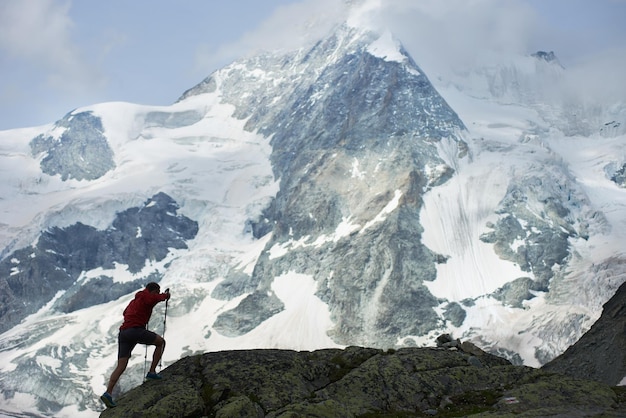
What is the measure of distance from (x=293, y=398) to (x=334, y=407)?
2136 millimetres

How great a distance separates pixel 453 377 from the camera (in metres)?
29.3

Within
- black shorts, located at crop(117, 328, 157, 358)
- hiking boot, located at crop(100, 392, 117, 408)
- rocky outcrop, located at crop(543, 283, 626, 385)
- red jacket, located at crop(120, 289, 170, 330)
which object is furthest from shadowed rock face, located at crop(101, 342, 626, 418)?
rocky outcrop, located at crop(543, 283, 626, 385)

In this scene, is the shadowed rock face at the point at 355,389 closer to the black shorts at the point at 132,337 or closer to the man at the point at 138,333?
the man at the point at 138,333

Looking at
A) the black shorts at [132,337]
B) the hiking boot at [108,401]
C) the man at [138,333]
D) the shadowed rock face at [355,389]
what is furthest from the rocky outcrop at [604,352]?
the hiking boot at [108,401]

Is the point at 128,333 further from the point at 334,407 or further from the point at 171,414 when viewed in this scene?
the point at 334,407

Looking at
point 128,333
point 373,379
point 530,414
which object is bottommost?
point 530,414

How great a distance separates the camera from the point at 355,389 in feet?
92.5

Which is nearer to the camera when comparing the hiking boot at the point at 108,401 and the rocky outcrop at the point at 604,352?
the hiking boot at the point at 108,401

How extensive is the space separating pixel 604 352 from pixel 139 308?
30.6m

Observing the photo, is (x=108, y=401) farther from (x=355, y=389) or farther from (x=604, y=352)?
(x=604, y=352)

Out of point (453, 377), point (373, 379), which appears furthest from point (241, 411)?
point (453, 377)

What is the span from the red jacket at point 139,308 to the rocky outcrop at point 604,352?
1084 inches

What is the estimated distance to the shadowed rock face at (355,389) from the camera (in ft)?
82.6

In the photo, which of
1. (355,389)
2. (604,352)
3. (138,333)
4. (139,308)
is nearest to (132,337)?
(138,333)
